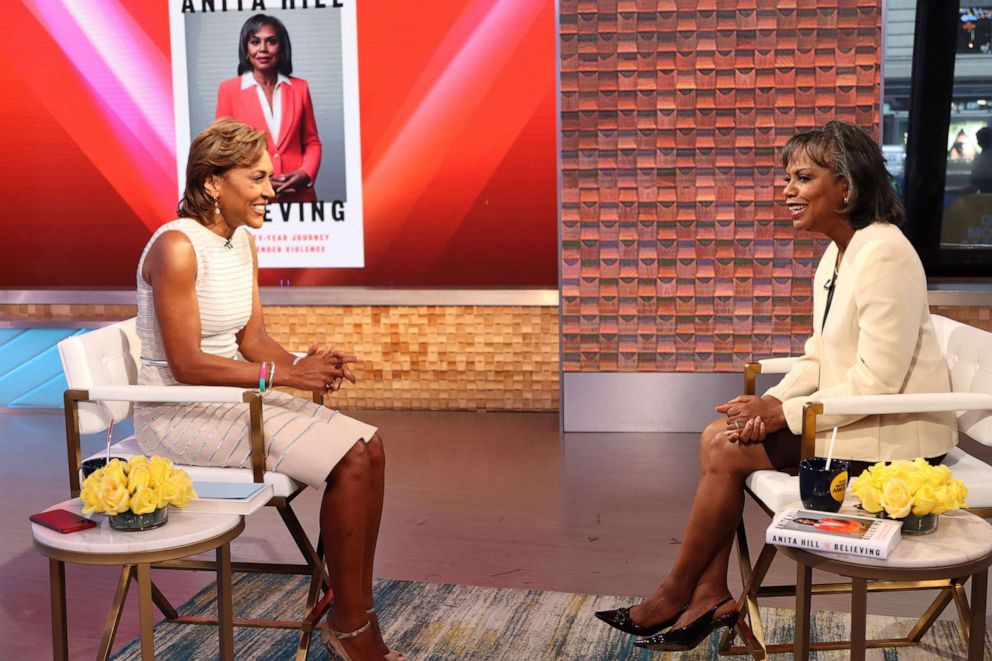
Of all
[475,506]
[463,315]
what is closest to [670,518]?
[475,506]

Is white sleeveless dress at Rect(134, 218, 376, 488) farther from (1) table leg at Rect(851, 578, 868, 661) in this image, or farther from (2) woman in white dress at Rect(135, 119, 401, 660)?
(1) table leg at Rect(851, 578, 868, 661)

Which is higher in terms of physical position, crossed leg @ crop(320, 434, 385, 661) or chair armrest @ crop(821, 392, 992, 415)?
chair armrest @ crop(821, 392, 992, 415)

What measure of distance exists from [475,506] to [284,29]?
10.4ft

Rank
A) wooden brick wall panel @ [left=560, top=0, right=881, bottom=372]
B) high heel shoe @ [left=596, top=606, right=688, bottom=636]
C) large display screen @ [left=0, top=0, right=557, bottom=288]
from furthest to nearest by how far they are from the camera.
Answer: large display screen @ [left=0, top=0, right=557, bottom=288], wooden brick wall panel @ [left=560, top=0, right=881, bottom=372], high heel shoe @ [left=596, top=606, right=688, bottom=636]

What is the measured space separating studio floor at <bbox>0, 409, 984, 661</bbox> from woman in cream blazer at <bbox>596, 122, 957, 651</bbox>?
1.24 feet

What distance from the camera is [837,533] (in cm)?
209

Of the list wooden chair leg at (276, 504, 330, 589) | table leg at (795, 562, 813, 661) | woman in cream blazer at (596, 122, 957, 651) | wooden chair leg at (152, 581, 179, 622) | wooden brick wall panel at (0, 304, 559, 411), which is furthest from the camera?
wooden brick wall panel at (0, 304, 559, 411)

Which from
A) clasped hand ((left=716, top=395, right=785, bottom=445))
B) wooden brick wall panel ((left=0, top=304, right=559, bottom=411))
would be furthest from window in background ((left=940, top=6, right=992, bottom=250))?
clasped hand ((left=716, top=395, right=785, bottom=445))

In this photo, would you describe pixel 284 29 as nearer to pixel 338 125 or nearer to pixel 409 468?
pixel 338 125

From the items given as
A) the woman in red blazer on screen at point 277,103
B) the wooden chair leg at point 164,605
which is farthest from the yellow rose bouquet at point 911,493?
the woman in red blazer on screen at point 277,103

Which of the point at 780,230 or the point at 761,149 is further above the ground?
the point at 761,149

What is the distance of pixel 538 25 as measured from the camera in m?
5.80

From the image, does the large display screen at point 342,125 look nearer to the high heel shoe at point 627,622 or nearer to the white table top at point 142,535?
the high heel shoe at point 627,622

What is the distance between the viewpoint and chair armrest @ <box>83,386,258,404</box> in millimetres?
2670
